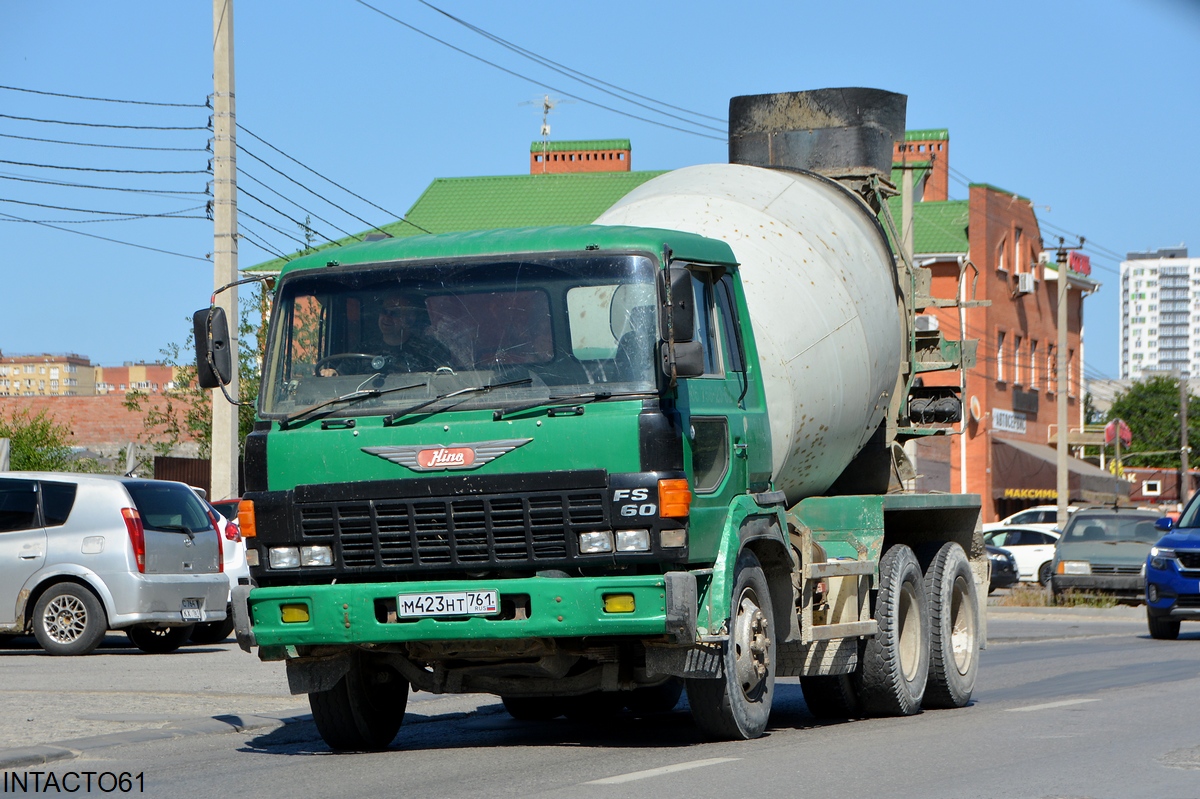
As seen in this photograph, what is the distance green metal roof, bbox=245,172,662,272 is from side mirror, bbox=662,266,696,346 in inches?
1647

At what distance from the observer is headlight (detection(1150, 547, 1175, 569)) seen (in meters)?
20.2

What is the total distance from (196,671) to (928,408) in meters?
6.73

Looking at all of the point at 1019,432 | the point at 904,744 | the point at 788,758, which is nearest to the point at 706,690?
the point at 788,758

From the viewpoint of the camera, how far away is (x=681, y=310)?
832cm

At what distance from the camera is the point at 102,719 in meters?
10.5

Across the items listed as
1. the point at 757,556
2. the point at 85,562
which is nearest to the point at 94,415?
the point at 85,562

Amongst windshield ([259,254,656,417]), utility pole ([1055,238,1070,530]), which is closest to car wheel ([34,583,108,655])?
windshield ([259,254,656,417])

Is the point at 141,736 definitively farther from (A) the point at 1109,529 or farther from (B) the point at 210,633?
(A) the point at 1109,529

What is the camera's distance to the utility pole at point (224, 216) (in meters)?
19.9

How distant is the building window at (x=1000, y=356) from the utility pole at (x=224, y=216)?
35.3 metres

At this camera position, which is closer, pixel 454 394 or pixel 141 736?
pixel 454 394

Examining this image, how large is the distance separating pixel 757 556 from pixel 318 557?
2565 millimetres

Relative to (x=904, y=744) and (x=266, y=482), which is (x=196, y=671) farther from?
(x=904, y=744)

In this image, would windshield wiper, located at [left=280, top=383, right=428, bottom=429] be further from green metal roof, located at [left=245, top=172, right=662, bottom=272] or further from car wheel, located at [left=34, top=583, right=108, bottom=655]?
green metal roof, located at [left=245, top=172, right=662, bottom=272]
